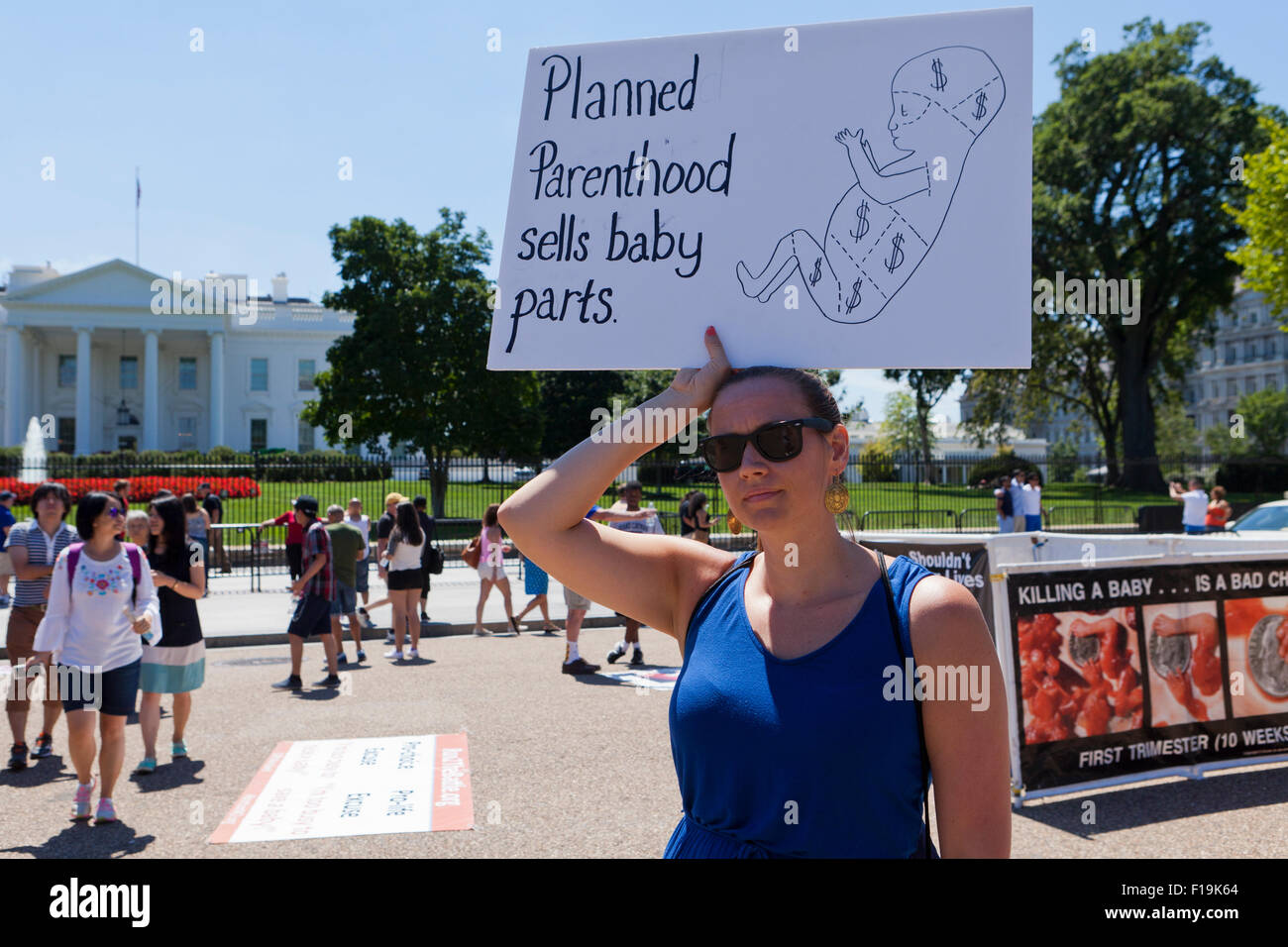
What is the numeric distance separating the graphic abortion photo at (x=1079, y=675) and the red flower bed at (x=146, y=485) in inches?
870

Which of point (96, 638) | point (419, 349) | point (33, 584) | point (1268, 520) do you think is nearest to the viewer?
point (96, 638)

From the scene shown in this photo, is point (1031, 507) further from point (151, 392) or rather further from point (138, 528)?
point (151, 392)

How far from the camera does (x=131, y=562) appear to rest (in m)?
6.34

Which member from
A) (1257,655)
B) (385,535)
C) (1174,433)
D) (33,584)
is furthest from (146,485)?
→ (1174,433)

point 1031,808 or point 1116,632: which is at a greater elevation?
point 1116,632

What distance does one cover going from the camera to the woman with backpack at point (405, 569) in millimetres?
11734

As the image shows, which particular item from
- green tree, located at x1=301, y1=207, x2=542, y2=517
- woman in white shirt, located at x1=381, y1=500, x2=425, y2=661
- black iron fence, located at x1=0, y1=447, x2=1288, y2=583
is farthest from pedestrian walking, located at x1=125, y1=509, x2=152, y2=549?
green tree, located at x1=301, y1=207, x2=542, y2=517

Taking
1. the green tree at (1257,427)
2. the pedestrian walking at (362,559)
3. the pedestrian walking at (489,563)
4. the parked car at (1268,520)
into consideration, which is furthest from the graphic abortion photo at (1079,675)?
the green tree at (1257,427)

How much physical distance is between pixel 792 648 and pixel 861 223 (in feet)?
2.99

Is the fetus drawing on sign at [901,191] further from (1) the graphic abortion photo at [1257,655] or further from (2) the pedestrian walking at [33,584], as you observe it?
(2) the pedestrian walking at [33,584]
